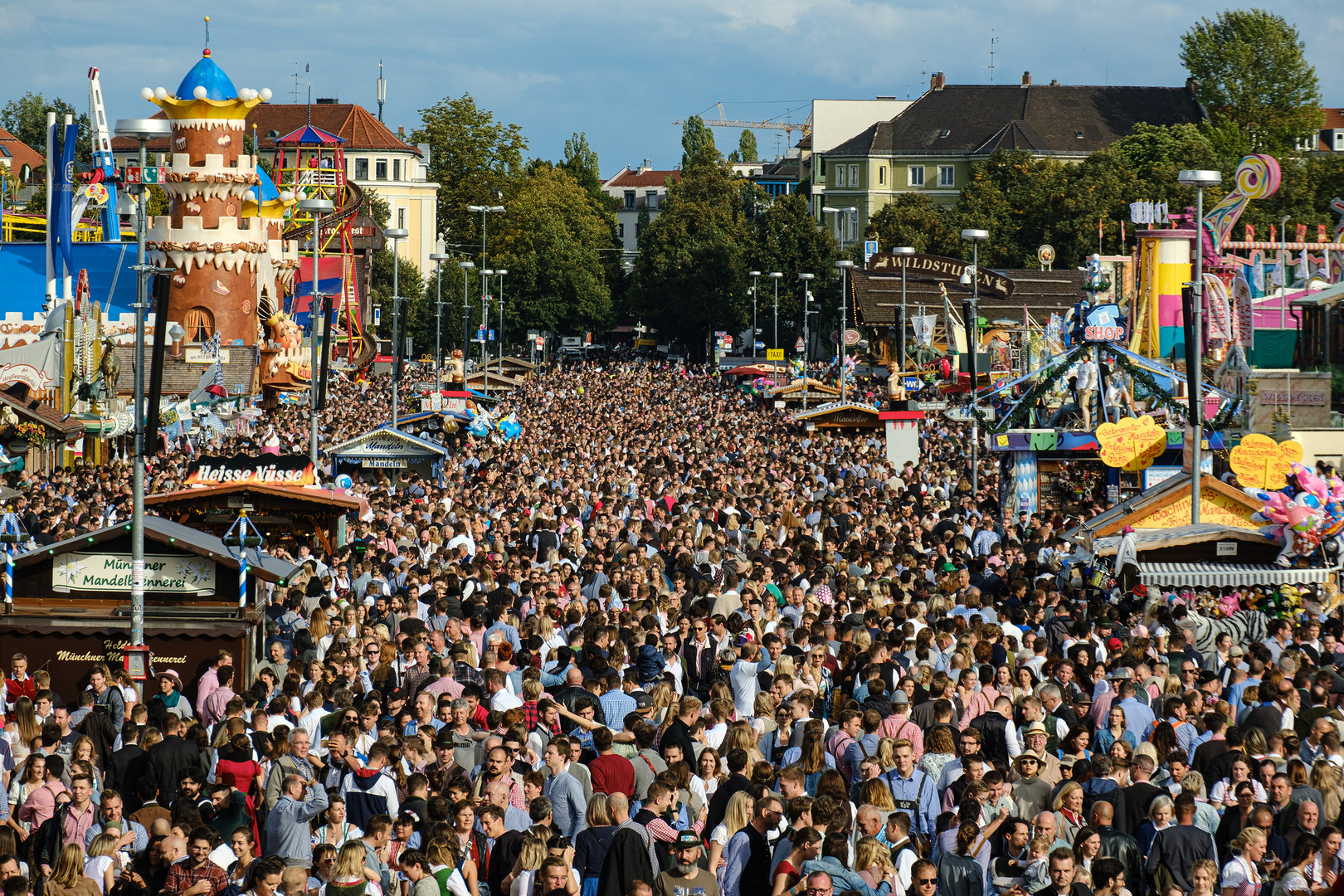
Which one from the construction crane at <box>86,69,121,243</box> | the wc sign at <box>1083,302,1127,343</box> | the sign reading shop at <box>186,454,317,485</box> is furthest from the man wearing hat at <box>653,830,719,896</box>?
the construction crane at <box>86,69,121,243</box>

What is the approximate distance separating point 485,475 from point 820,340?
6155 cm

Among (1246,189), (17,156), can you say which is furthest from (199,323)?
(17,156)

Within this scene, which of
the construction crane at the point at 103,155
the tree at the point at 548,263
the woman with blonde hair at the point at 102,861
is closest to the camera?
the woman with blonde hair at the point at 102,861

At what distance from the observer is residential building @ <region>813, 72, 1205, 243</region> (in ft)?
320

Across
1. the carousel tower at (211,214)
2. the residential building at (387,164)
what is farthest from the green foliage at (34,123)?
the carousel tower at (211,214)

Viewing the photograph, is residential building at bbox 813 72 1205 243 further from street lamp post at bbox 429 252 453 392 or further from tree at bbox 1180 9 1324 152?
street lamp post at bbox 429 252 453 392

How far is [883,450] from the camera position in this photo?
35.9 metres

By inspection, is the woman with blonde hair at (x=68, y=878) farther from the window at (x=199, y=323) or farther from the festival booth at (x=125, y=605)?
the window at (x=199, y=323)

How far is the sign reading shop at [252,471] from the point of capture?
20.8m

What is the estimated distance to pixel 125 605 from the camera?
14758 millimetres

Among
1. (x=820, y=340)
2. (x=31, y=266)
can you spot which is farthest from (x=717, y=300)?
(x=31, y=266)

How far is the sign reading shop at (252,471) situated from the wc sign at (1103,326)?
12.6 metres

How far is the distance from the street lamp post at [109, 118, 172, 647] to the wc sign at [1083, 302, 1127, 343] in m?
15.0

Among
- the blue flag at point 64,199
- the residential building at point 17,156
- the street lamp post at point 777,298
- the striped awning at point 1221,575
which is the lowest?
the striped awning at point 1221,575
